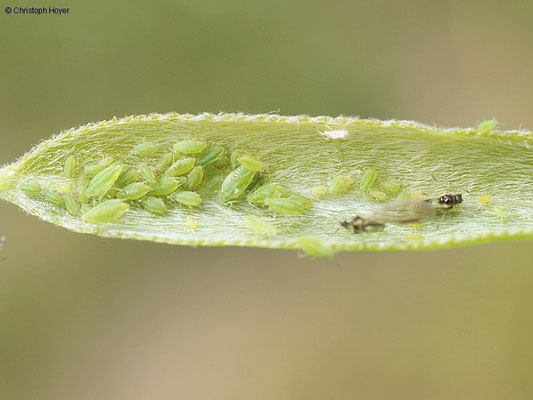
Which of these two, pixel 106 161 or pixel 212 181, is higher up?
pixel 106 161

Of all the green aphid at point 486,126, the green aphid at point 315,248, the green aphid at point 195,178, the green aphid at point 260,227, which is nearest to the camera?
the green aphid at point 315,248

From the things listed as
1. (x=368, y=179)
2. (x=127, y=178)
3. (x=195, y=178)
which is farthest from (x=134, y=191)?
(x=368, y=179)

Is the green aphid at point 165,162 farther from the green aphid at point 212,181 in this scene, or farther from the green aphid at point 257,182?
the green aphid at point 257,182

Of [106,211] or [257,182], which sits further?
[257,182]

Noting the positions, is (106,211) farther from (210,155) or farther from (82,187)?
(210,155)

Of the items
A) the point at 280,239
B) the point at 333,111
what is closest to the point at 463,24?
the point at 333,111

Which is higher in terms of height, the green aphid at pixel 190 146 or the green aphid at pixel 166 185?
the green aphid at pixel 190 146

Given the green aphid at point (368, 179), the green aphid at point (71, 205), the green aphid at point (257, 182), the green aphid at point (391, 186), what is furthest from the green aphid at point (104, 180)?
the green aphid at point (391, 186)
